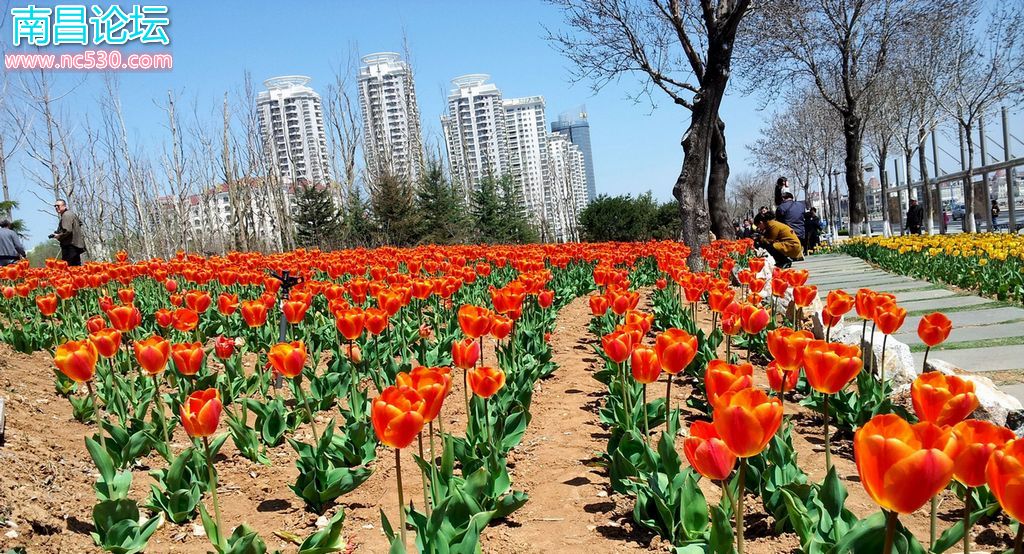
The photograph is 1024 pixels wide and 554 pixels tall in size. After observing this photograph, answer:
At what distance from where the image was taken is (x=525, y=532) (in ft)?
9.09

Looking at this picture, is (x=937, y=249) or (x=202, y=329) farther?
(x=937, y=249)

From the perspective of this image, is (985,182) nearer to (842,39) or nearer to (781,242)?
(842,39)

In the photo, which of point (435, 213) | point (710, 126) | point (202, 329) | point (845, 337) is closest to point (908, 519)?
point (845, 337)

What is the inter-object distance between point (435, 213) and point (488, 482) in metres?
29.0

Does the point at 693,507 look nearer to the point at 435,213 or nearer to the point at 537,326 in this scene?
the point at 537,326

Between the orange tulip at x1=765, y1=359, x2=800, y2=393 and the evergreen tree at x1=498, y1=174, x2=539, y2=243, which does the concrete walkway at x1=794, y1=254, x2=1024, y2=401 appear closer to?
the orange tulip at x1=765, y1=359, x2=800, y2=393

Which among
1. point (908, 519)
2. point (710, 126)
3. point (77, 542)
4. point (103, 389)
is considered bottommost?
point (908, 519)

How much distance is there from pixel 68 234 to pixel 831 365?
12.7 m

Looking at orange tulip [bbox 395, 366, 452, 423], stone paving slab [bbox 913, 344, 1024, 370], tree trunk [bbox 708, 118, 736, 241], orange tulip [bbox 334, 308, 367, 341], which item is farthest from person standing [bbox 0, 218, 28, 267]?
tree trunk [bbox 708, 118, 736, 241]

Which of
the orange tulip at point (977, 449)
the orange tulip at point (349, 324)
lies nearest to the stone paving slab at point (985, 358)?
the orange tulip at point (349, 324)

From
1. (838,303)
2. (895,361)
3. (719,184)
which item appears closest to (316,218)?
(719,184)

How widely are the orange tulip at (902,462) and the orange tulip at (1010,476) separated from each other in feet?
0.28

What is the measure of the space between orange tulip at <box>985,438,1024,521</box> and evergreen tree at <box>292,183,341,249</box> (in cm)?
3047

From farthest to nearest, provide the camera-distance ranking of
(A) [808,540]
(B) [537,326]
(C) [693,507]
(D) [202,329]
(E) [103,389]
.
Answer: (D) [202,329] → (B) [537,326] → (E) [103,389] → (C) [693,507] → (A) [808,540]
